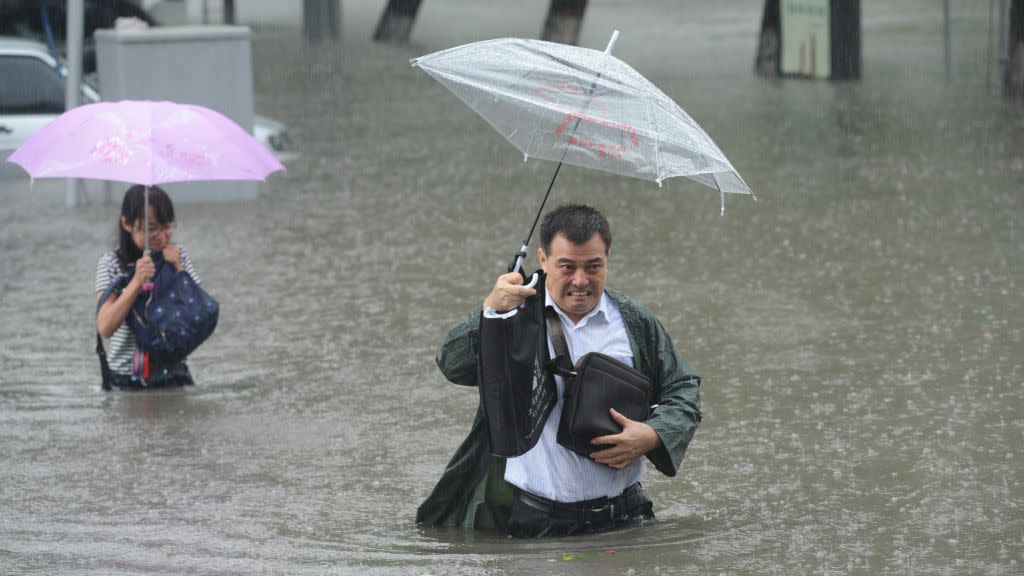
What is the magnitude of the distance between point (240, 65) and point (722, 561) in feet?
33.6

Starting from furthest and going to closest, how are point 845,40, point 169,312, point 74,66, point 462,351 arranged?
1. point 845,40
2. point 74,66
3. point 169,312
4. point 462,351

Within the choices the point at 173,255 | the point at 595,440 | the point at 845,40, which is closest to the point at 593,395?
the point at 595,440

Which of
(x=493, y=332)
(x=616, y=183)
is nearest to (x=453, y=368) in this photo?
(x=493, y=332)

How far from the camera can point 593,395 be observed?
493 centimetres

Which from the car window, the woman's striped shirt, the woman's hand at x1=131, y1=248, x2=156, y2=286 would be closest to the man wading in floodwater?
the woman's hand at x1=131, y1=248, x2=156, y2=286

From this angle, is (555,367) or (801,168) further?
(801,168)

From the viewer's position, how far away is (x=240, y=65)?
1462cm

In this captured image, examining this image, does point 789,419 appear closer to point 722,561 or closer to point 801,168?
point 722,561

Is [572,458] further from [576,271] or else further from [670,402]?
[576,271]

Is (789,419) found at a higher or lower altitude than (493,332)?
lower

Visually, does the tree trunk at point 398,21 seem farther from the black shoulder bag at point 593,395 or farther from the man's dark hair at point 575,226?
the black shoulder bag at point 593,395

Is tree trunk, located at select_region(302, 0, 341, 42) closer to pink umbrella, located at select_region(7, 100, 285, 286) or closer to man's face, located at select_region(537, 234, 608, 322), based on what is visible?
pink umbrella, located at select_region(7, 100, 285, 286)

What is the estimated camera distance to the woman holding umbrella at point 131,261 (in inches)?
294

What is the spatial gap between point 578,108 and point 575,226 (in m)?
0.38
